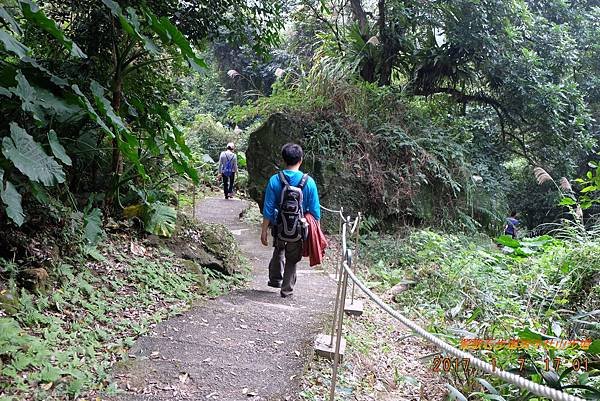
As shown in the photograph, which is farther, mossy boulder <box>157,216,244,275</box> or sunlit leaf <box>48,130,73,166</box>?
mossy boulder <box>157,216,244,275</box>

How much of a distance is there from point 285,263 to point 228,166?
7.55 metres

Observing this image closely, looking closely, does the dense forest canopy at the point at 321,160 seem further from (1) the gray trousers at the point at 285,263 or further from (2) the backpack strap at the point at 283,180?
(2) the backpack strap at the point at 283,180

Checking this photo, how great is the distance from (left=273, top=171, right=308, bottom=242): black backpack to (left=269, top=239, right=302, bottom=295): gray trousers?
0.39 feet

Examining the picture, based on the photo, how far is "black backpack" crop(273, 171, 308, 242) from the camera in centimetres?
420

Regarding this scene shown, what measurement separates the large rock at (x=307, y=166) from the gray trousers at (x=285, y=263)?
164 inches

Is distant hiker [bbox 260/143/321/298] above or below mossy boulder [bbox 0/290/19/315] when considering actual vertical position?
above

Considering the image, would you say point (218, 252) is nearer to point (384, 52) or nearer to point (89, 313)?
point (89, 313)

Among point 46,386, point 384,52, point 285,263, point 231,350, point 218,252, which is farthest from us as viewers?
point 384,52

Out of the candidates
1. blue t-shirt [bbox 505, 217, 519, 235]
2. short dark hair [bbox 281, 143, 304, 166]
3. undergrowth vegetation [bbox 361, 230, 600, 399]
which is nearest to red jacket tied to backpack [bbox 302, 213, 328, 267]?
short dark hair [bbox 281, 143, 304, 166]

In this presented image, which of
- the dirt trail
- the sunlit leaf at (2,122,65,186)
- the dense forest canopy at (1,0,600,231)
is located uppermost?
the dense forest canopy at (1,0,600,231)

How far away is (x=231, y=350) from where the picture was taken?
3.46 meters

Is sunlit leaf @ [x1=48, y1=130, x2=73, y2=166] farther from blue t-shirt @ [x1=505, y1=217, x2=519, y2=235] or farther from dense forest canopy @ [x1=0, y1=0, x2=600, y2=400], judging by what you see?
blue t-shirt @ [x1=505, y1=217, x2=519, y2=235]

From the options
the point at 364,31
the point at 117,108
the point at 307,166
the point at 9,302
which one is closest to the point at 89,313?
the point at 9,302

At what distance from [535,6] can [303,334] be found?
11649 millimetres
